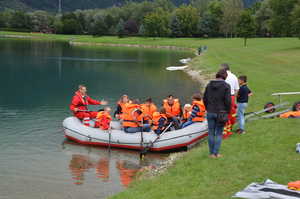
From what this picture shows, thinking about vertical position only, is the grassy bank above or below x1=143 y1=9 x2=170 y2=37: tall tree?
below

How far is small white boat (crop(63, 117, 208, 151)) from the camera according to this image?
15.0 m

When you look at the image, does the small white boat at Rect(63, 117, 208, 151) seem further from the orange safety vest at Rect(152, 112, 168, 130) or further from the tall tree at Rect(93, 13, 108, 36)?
the tall tree at Rect(93, 13, 108, 36)

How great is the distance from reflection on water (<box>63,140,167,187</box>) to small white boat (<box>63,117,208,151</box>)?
0.93 ft

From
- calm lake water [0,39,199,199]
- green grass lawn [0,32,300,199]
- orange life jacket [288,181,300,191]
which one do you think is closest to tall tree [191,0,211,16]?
calm lake water [0,39,199,199]

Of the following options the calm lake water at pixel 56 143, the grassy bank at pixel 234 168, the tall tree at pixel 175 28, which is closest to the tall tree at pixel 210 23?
the tall tree at pixel 175 28

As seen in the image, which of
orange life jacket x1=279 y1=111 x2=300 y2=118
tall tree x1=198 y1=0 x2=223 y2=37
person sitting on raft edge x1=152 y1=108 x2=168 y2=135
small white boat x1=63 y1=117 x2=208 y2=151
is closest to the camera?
small white boat x1=63 y1=117 x2=208 y2=151

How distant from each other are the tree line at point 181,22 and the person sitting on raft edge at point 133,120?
50.9m

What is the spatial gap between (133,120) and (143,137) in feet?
2.62

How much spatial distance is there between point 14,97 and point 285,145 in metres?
20.8

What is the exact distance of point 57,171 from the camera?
13.2 meters

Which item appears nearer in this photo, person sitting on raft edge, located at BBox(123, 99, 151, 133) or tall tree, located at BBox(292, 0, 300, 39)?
person sitting on raft edge, located at BBox(123, 99, 151, 133)

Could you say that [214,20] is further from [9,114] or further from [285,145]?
[285,145]

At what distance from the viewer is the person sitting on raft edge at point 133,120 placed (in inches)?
608

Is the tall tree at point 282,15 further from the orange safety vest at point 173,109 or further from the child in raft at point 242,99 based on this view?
the child in raft at point 242,99
